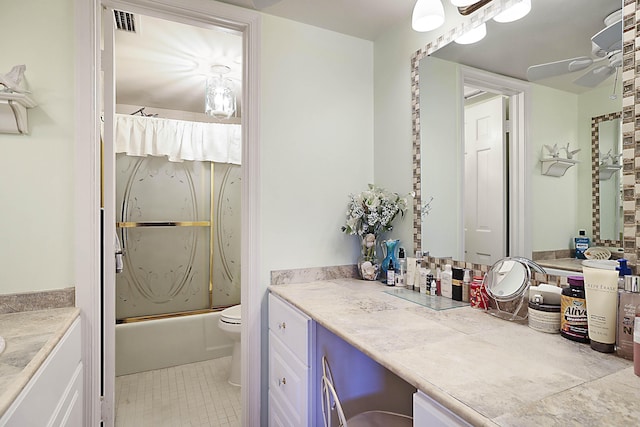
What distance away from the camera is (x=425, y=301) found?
149 cm

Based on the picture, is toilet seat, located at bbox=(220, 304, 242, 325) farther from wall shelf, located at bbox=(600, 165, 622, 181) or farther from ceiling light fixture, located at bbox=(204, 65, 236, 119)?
wall shelf, located at bbox=(600, 165, 622, 181)

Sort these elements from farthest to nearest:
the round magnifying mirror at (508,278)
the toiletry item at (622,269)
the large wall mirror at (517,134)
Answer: the round magnifying mirror at (508,278) → the large wall mirror at (517,134) → the toiletry item at (622,269)

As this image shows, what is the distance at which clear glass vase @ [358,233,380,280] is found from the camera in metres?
1.96

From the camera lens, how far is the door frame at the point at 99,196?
4.97ft

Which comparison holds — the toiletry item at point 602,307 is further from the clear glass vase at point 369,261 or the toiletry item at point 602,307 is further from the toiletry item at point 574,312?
the clear glass vase at point 369,261

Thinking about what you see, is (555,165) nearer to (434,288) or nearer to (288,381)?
(434,288)

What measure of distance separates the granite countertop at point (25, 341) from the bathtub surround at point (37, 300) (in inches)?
1.0

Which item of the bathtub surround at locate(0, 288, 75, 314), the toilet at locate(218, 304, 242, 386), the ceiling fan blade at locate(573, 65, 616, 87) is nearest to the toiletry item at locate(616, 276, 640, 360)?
the ceiling fan blade at locate(573, 65, 616, 87)

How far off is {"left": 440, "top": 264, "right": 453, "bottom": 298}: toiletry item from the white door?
96 millimetres

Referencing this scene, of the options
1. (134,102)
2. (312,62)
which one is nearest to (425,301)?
(312,62)

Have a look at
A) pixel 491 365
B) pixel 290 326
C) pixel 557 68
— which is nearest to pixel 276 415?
pixel 290 326

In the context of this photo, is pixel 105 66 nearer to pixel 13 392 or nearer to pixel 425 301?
pixel 13 392

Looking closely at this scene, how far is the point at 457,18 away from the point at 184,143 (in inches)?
93.7

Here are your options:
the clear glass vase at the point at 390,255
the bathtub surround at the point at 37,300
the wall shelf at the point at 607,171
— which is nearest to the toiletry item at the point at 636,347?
the wall shelf at the point at 607,171
